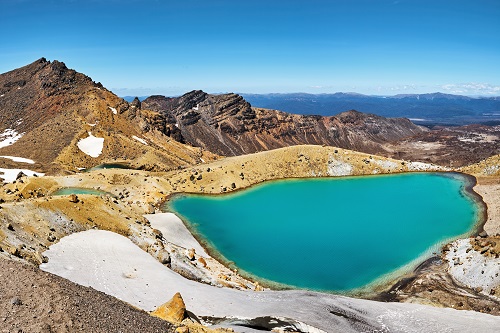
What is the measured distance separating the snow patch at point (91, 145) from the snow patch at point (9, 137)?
22.5m

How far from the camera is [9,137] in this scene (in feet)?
364

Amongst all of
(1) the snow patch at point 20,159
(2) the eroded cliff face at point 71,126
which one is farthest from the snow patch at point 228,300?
(1) the snow patch at point 20,159

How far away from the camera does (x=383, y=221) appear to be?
55.8 meters

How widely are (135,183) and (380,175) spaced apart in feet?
183

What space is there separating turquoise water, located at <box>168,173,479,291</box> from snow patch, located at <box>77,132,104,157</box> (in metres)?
45.1

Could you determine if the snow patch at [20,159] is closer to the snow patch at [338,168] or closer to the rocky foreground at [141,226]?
the rocky foreground at [141,226]

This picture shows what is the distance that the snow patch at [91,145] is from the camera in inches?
3904

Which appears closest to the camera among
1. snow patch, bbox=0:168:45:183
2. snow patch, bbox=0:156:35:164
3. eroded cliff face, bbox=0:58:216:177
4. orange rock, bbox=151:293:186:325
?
orange rock, bbox=151:293:186:325

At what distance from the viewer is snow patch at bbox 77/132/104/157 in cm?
9916

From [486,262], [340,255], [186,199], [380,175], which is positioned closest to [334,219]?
[340,255]

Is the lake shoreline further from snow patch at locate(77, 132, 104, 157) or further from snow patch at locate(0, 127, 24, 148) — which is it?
snow patch at locate(0, 127, 24, 148)

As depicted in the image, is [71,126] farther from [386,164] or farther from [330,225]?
[386,164]

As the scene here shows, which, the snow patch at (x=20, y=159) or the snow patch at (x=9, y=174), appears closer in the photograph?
the snow patch at (x=9, y=174)

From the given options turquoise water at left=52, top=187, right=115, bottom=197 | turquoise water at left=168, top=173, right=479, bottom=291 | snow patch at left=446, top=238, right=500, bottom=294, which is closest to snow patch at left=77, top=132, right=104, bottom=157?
turquoise water at left=52, top=187, right=115, bottom=197
